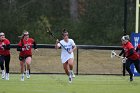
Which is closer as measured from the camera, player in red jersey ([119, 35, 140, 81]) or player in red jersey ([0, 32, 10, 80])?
player in red jersey ([119, 35, 140, 81])

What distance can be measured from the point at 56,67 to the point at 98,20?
16.6m

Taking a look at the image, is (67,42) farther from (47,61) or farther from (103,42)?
(103,42)

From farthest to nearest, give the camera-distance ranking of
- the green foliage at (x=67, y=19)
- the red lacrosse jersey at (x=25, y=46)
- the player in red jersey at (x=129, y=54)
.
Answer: the green foliage at (x=67, y=19), the red lacrosse jersey at (x=25, y=46), the player in red jersey at (x=129, y=54)

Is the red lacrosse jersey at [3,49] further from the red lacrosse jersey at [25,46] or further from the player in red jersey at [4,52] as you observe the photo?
the red lacrosse jersey at [25,46]

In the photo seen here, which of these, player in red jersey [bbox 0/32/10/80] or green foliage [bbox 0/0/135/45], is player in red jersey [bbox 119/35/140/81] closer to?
player in red jersey [bbox 0/32/10/80]

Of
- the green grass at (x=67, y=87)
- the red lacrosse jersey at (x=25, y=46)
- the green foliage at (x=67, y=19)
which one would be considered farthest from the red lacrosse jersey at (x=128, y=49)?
the green foliage at (x=67, y=19)

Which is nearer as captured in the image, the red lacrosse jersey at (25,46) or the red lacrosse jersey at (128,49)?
the red lacrosse jersey at (128,49)

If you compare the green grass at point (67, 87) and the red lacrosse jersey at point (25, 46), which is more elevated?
the red lacrosse jersey at point (25, 46)

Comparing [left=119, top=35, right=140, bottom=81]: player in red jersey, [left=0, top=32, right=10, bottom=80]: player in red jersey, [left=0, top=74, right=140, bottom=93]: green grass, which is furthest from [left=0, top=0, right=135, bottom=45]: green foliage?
[left=0, top=74, right=140, bottom=93]: green grass

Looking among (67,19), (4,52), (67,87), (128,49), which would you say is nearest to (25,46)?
(4,52)

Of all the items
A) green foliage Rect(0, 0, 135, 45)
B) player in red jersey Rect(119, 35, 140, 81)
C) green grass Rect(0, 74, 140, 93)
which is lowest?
green grass Rect(0, 74, 140, 93)

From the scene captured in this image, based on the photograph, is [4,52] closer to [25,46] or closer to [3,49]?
[3,49]

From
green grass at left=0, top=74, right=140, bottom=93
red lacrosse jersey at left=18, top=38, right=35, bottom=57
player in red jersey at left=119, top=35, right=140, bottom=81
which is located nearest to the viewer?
green grass at left=0, top=74, right=140, bottom=93

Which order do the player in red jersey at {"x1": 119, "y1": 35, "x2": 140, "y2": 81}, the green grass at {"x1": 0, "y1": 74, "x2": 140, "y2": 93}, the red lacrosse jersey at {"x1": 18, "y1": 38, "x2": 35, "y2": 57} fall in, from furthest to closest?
1. the red lacrosse jersey at {"x1": 18, "y1": 38, "x2": 35, "y2": 57}
2. the player in red jersey at {"x1": 119, "y1": 35, "x2": 140, "y2": 81}
3. the green grass at {"x1": 0, "y1": 74, "x2": 140, "y2": 93}
